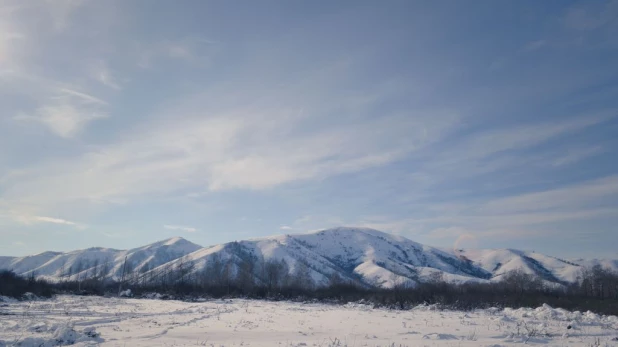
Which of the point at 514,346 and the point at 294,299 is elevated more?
the point at 514,346

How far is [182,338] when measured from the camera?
54.5 feet

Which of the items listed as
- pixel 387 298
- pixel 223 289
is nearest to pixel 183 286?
pixel 223 289

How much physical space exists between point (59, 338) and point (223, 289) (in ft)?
227

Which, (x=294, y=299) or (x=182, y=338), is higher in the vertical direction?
(x=182, y=338)

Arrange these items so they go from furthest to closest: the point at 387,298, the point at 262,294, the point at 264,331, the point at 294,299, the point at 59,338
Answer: the point at 262,294 < the point at 294,299 < the point at 387,298 < the point at 264,331 < the point at 59,338

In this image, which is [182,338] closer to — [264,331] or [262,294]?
[264,331]

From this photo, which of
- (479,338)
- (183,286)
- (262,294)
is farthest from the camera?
(183,286)

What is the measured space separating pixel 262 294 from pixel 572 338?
58.8 meters

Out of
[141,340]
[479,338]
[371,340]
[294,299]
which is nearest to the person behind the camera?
[141,340]

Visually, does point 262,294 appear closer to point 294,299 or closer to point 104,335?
point 294,299

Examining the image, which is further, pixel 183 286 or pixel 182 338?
pixel 183 286

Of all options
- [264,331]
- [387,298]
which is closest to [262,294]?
[387,298]

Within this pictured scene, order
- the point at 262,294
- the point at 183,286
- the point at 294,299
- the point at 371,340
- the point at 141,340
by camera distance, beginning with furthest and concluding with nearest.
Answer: the point at 183,286
the point at 262,294
the point at 294,299
the point at 371,340
the point at 141,340

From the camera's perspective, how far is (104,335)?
1733 cm
